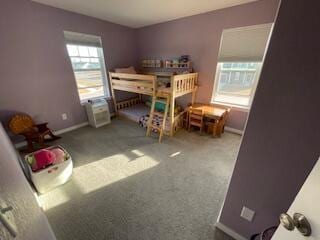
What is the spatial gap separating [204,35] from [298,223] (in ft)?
10.4

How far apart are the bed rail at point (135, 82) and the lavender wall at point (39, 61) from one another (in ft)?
2.71

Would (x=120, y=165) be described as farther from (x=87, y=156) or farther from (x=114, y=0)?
(x=114, y=0)

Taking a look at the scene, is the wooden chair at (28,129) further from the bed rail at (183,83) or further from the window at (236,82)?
the window at (236,82)

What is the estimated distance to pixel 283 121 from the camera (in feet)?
2.70

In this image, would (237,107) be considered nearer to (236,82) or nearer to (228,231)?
(236,82)

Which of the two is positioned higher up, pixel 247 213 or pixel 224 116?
pixel 224 116

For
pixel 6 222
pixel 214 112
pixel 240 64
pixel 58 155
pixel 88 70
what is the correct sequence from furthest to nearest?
pixel 88 70, pixel 214 112, pixel 240 64, pixel 58 155, pixel 6 222

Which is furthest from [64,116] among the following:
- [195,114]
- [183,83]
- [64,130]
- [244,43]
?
[244,43]

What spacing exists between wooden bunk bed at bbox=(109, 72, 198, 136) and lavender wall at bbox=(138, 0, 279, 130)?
30 cm

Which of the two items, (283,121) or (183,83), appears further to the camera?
(183,83)

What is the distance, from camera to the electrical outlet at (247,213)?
113 cm

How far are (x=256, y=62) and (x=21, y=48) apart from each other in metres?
4.04

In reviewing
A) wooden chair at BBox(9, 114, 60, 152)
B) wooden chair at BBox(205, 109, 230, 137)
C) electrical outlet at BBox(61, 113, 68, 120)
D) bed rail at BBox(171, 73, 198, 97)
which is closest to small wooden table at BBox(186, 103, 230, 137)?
wooden chair at BBox(205, 109, 230, 137)

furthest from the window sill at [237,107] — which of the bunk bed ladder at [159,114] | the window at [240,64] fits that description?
the bunk bed ladder at [159,114]
